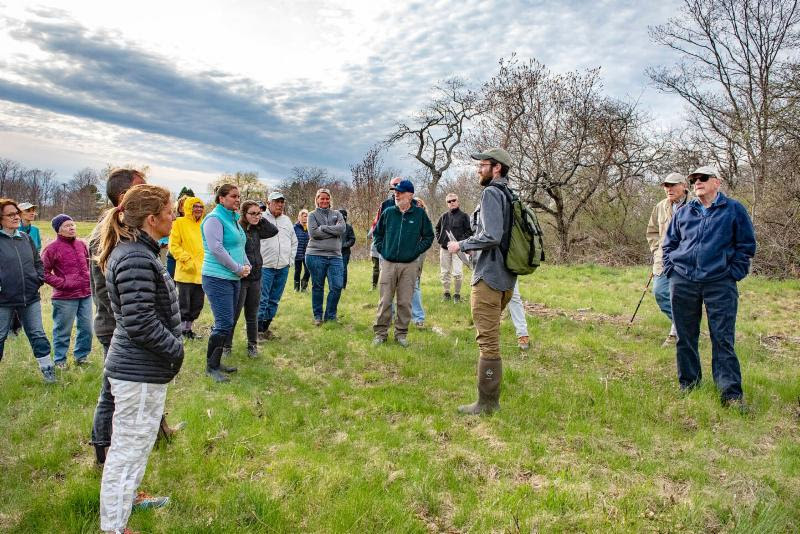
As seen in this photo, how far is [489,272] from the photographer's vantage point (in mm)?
4082

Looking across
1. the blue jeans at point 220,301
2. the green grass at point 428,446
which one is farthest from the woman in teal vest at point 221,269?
the green grass at point 428,446

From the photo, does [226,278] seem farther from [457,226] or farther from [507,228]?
[457,226]

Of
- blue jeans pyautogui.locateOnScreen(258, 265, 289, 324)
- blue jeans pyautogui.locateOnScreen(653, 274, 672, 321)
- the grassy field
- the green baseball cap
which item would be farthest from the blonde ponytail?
blue jeans pyautogui.locateOnScreen(653, 274, 672, 321)

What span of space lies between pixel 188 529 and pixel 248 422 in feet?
4.52

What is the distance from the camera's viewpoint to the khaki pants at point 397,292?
634 cm

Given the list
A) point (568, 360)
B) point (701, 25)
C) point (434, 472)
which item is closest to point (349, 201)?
point (701, 25)

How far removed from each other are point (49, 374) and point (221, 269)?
227 centimetres

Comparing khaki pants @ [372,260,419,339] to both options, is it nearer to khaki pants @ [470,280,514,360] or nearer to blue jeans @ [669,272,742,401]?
khaki pants @ [470,280,514,360]

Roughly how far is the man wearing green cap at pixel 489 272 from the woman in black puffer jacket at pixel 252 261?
2.86 m

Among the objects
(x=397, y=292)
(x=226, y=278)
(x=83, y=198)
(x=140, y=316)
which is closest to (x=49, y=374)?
(x=226, y=278)

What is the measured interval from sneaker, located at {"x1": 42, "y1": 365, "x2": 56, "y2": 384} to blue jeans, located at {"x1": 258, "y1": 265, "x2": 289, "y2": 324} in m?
2.57

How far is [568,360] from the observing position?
587cm

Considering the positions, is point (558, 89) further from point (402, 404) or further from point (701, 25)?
point (402, 404)

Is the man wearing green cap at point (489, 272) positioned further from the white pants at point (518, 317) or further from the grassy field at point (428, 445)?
the white pants at point (518, 317)
